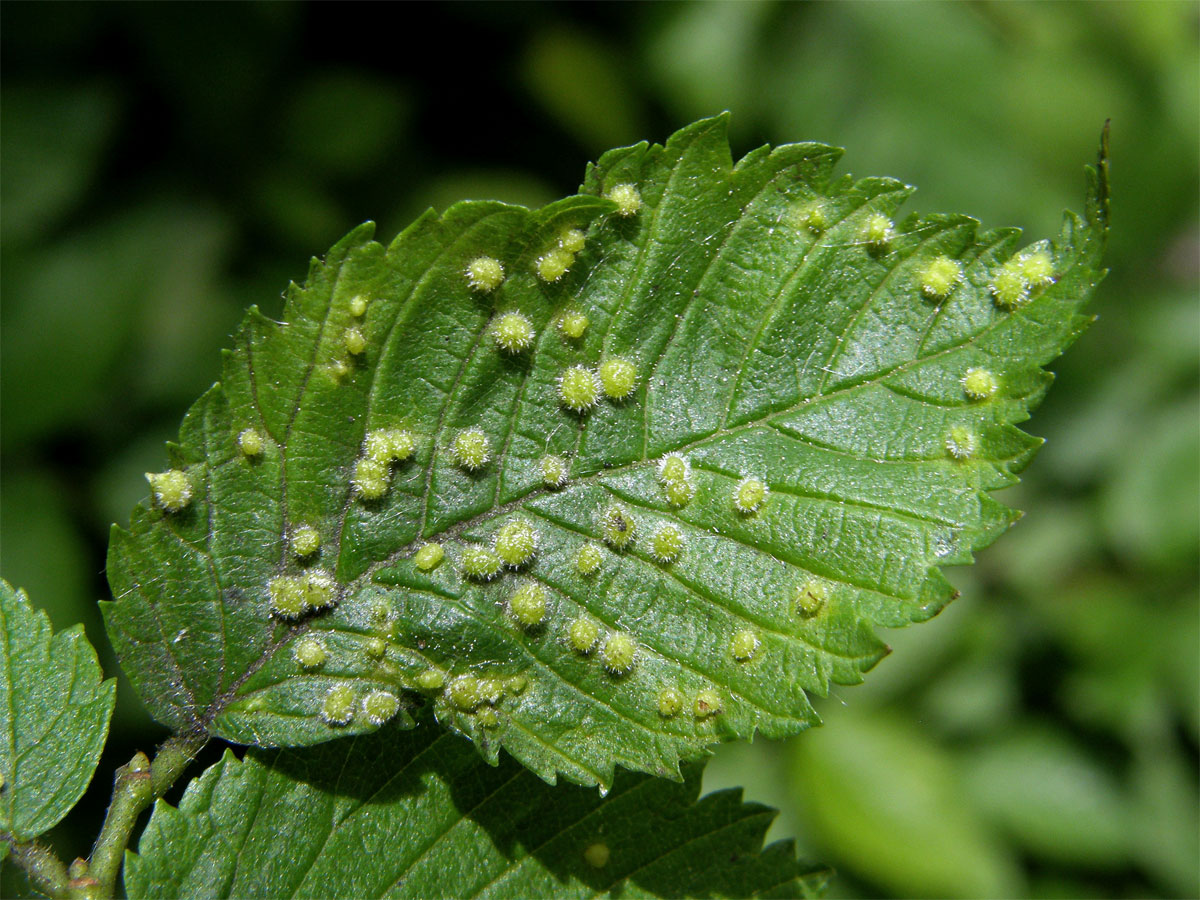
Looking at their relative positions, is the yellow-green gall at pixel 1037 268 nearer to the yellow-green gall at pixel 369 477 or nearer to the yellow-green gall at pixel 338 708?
the yellow-green gall at pixel 369 477

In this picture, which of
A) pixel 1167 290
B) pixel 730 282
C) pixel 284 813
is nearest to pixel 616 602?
pixel 730 282

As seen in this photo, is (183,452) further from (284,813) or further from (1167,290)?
(1167,290)

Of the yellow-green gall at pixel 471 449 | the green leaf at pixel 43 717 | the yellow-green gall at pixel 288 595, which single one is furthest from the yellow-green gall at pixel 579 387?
the green leaf at pixel 43 717

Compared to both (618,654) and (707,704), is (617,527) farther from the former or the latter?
(707,704)

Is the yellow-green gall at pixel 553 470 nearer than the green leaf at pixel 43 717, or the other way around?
the green leaf at pixel 43 717

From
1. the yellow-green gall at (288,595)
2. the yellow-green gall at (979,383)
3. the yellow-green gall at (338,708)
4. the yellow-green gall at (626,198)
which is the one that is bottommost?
the yellow-green gall at (338,708)

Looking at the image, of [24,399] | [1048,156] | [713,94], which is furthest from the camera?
[1048,156]

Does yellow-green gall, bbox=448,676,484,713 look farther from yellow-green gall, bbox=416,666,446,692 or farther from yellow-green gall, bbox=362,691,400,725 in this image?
yellow-green gall, bbox=362,691,400,725
